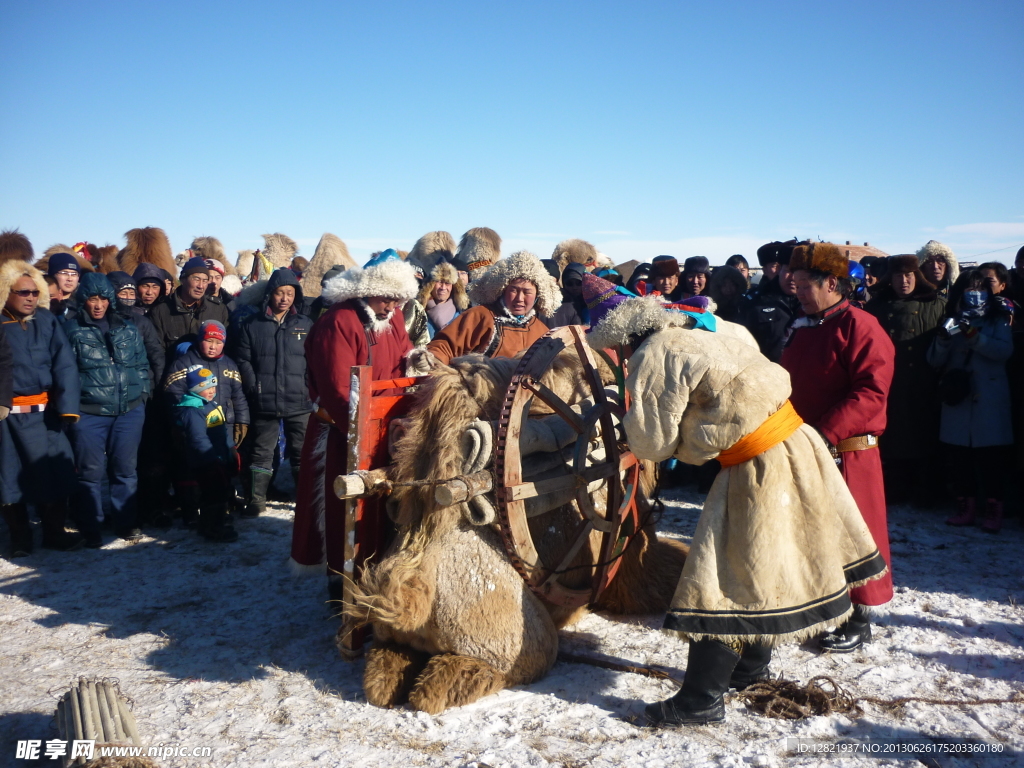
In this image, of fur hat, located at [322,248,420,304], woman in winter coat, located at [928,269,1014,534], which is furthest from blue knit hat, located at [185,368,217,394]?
woman in winter coat, located at [928,269,1014,534]

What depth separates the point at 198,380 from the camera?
18.0 feet

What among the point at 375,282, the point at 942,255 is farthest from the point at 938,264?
the point at 375,282

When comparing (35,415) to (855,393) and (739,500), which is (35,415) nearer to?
(739,500)

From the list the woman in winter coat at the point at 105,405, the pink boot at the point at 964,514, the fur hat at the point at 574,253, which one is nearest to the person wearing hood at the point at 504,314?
the woman in winter coat at the point at 105,405

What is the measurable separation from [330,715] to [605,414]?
1668 millimetres

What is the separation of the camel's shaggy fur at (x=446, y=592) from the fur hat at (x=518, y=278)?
1245 millimetres

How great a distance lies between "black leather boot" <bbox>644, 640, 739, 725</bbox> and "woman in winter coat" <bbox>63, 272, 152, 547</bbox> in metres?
4.15

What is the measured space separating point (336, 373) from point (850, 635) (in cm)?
278

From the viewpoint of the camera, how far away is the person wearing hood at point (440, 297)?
7.00 m

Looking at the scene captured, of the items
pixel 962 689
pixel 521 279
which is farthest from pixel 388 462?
pixel 962 689

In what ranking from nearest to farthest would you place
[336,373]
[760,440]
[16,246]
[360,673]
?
[760,440]
[360,673]
[336,373]
[16,246]

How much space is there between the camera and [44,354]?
16.3 ft

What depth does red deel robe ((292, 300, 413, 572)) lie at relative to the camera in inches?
148

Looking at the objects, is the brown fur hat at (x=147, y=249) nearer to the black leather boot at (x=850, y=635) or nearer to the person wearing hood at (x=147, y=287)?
the person wearing hood at (x=147, y=287)
